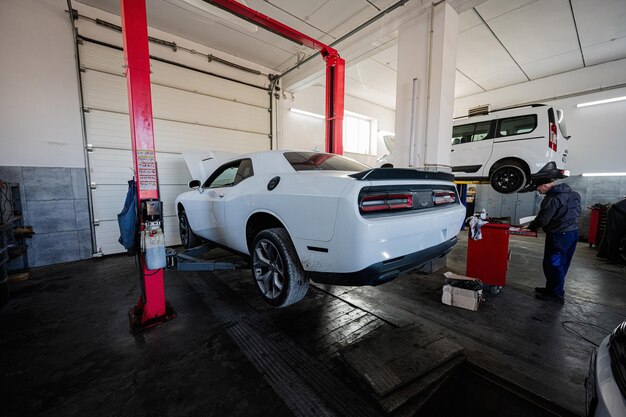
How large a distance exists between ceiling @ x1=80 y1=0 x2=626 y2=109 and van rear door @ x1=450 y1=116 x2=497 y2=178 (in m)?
1.74

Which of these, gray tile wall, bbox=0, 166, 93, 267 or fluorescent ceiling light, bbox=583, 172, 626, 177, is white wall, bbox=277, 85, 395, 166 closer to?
gray tile wall, bbox=0, 166, 93, 267

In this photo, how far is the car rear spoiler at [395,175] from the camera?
1.67m

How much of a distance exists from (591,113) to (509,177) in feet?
14.0

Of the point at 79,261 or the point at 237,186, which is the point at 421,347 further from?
the point at 79,261

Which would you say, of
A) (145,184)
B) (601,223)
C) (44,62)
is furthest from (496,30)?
(44,62)

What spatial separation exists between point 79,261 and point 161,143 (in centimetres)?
267

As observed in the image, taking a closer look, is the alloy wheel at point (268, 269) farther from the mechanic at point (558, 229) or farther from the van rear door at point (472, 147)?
the van rear door at point (472, 147)

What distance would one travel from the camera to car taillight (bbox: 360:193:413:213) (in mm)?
1618

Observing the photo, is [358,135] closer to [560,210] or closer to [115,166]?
[560,210]

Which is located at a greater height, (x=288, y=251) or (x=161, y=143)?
(x=161, y=143)

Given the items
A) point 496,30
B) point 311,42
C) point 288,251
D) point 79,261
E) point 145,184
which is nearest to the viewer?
point 288,251

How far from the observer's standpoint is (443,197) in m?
2.20

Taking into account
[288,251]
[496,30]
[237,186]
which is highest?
[496,30]

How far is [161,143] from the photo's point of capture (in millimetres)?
5473
